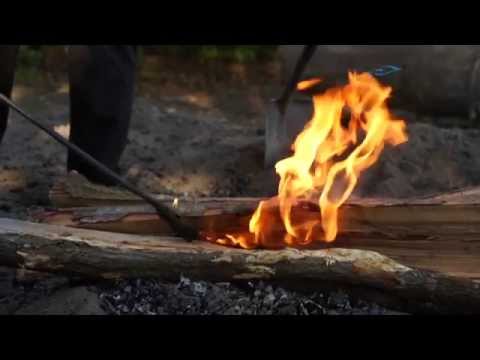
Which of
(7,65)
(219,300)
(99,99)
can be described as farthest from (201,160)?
(219,300)

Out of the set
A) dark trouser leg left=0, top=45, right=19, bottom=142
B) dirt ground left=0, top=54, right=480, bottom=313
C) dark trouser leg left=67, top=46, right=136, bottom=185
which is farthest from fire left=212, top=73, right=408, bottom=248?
dark trouser leg left=0, top=45, right=19, bottom=142

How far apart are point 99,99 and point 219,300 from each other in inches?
49.5

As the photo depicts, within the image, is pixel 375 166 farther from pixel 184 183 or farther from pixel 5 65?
pixel 5 65

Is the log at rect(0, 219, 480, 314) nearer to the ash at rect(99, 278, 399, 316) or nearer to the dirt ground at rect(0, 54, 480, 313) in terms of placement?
the ash at rect(99, 278, 399, 316)

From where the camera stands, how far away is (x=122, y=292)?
6.49 ft

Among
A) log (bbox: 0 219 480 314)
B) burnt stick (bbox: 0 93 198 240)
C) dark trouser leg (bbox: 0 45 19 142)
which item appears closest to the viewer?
log (bbox: 0 219 480 314)

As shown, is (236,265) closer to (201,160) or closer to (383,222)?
(383,222)

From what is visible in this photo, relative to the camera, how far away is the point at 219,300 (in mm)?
1941

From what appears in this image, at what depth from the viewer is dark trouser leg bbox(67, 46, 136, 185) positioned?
286cm

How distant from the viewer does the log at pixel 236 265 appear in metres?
1.89

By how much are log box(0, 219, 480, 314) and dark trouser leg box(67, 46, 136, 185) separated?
1.02m
